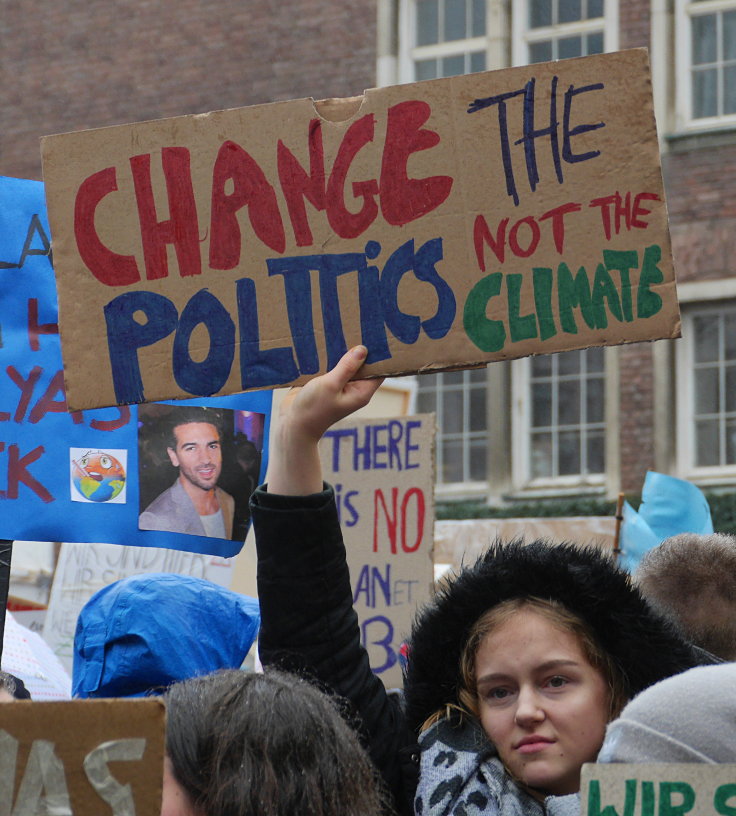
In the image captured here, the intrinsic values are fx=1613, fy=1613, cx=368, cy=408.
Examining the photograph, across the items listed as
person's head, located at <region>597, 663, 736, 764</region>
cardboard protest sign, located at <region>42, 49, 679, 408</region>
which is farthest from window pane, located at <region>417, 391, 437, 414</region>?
person's head, located at <region>597, 663, 736, 764</region>

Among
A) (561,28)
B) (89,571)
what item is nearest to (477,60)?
(561,28)

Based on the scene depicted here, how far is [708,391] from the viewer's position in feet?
41.6

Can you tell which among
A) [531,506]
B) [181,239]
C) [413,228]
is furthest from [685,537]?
[531,506]

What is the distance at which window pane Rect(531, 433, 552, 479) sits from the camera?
43.0 ft

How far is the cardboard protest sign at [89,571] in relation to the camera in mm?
5832

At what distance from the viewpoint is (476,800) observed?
89.4 inches

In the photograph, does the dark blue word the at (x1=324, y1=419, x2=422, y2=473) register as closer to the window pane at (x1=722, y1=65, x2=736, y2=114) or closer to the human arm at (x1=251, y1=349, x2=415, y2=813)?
the human arm at (x1=251, y1=349, x2=415, y2=813)

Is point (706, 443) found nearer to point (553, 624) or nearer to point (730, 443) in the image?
point (730, 443)

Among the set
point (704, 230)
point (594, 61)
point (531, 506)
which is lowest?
point (531, 506)

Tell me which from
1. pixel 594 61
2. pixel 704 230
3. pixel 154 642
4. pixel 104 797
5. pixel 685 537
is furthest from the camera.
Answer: pixel 704 230

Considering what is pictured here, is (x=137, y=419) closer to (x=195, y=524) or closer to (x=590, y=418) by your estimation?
(x=195, y=524)

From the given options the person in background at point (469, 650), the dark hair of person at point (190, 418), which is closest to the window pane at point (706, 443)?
the dark hair of person at point (190, 418)

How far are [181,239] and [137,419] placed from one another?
1.11 m

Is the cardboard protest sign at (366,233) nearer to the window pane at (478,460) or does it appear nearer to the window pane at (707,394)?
the window pane at (707,394)
